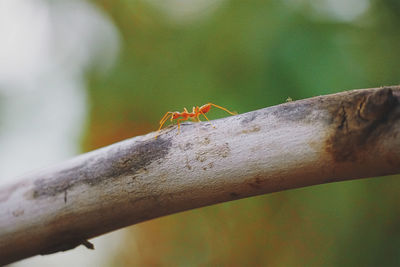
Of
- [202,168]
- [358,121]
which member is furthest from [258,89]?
[358,121]

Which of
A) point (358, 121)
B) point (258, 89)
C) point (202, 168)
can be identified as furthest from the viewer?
point (258, 89)

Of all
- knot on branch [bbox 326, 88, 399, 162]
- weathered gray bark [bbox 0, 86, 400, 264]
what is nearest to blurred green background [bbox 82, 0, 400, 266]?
weathered gray bark [bbox 0, 86, 400, 264]

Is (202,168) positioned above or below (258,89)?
below

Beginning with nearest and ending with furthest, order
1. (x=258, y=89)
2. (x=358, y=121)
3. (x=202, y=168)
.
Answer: (x=358, y=121), (x=202, y=168), (x=258, y=89)

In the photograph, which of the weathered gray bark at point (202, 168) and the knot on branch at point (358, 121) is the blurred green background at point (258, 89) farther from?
the knot on branch at point (358, 121)

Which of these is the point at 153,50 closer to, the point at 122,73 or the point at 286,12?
the point at 122,73

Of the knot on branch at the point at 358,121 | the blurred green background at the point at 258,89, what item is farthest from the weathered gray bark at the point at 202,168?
the blurred green background at the point at 258,89

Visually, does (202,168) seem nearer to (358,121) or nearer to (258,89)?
(358,121)

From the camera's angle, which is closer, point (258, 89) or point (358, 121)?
point (358, 121)
